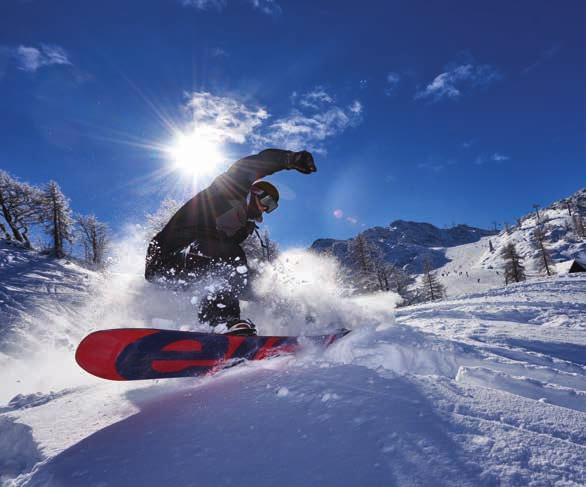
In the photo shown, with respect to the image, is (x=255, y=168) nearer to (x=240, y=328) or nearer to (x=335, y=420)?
(x=240, y=328)

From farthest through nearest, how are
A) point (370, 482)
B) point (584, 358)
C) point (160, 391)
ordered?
point (584, 358) < point (160, 391) < point (370, 482)

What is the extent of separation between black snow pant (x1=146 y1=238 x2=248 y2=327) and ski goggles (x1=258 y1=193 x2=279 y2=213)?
2.40ft

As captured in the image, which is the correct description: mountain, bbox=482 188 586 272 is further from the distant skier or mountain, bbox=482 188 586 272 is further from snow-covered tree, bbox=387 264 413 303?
the distant skier

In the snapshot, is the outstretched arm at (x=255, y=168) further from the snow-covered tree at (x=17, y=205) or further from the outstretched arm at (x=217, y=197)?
the snow-covered tree at (x=17, y=205)

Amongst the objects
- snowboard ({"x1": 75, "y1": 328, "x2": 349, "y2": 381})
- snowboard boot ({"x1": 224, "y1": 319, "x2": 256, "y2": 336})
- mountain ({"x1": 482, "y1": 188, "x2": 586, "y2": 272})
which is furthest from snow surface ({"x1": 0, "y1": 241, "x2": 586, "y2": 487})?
mountain ({"x1": 482, "y1": 188, "x2": 586, "y2": 272})

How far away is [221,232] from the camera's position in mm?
3973

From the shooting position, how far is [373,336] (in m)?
3.00

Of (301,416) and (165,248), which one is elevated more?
(165,248)

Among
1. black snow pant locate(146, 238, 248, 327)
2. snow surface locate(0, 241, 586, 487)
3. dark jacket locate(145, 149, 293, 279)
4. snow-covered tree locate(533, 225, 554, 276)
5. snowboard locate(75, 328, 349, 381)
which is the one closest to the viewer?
snow surface locate(0, 241, 586, 487)

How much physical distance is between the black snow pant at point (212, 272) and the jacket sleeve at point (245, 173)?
26.8 inches

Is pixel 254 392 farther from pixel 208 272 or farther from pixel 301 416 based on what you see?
pixel 208 272

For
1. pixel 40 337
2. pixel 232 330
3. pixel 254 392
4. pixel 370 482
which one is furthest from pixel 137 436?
pixel 40 337

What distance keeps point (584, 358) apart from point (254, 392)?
9.84 ft

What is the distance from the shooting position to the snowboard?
6.73 feet
